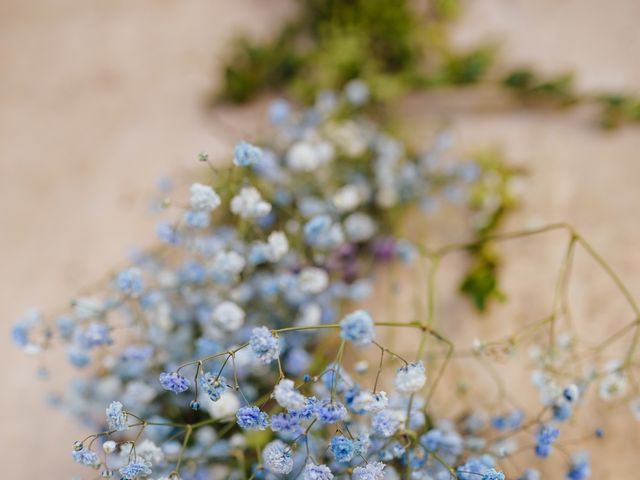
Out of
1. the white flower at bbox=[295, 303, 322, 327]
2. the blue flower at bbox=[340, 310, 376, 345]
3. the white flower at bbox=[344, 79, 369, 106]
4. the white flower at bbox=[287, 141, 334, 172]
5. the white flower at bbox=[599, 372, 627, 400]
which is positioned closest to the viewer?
the blue flower at bbox=[340, 310, 376, 345]

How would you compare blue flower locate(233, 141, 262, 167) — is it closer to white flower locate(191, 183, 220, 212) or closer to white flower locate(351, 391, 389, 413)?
white flower locate(191, 183, 220, 212)

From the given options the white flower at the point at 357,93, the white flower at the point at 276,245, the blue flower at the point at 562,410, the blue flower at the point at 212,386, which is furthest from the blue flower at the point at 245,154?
the white flower at the point at 357,93

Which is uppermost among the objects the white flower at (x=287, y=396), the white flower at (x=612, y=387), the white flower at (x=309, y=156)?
the white flower at (x=309, y=156)

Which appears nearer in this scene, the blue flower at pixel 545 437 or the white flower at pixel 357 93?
the blue flower at pixel 545 437

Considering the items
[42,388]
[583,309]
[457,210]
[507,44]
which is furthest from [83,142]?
[583,309]

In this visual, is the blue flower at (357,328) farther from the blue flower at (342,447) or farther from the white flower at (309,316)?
the white flower at (309,316)

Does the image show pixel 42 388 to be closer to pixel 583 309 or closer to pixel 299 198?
pixel 299 198

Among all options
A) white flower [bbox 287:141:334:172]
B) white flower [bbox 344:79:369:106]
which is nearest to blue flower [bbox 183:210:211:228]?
white flower [bbox 287:141:334:172]
